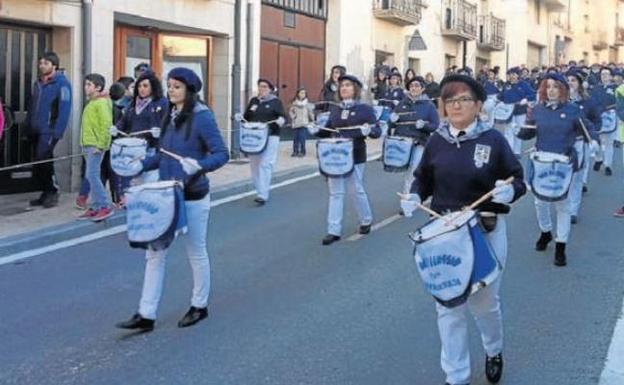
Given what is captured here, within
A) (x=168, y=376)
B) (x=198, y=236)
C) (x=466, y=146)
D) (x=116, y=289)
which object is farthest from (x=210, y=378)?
(x=116, y=289)

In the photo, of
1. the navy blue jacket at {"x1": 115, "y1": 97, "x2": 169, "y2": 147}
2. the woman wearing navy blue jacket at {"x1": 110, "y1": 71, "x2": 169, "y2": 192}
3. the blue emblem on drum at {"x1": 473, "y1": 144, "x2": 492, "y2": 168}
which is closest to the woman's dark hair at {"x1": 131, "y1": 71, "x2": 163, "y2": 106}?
the woman wearing navy blue jacket at {"x1": 110, "y1": 71, "x2": 169, "y2": 192}

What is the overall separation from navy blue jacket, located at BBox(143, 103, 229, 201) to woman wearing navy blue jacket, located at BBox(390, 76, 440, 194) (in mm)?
5531

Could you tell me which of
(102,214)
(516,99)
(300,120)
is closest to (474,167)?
(102,214)

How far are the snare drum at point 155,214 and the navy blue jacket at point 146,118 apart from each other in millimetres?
3647

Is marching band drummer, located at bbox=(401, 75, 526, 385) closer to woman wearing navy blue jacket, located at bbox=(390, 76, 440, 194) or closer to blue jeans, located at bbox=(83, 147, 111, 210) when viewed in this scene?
blue jeans, located at bbox=(83, 147, 111, 210)

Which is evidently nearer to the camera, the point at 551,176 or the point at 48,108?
the point at 551,176

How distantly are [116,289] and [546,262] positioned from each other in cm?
404

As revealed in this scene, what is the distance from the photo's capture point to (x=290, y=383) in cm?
529

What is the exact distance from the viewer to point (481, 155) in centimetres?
504

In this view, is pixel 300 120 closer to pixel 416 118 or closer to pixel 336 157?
pixel 416 118

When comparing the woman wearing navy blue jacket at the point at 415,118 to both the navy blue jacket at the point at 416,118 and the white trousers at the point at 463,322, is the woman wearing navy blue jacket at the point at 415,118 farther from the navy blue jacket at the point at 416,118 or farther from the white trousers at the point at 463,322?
the white trousers at the point at 463,322

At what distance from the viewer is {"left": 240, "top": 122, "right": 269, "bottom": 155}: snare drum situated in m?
12.4

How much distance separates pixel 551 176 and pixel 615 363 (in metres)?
3.25

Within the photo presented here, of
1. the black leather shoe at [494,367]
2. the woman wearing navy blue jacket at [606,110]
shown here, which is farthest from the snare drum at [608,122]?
the black leather shoe at [494,367]
